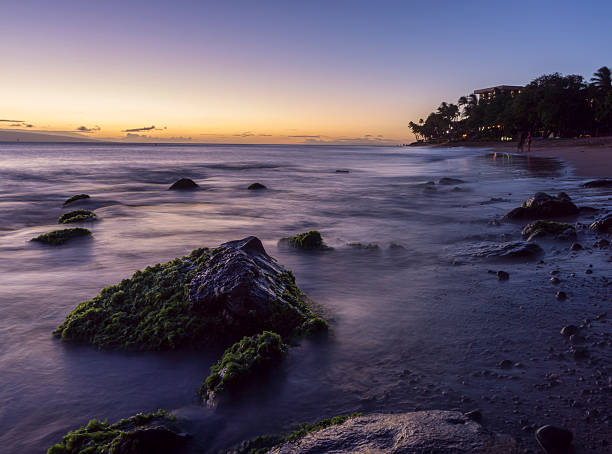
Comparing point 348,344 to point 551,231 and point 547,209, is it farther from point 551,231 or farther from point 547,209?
point 547,209

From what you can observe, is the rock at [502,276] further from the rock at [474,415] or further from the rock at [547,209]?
the rock at [547,209]

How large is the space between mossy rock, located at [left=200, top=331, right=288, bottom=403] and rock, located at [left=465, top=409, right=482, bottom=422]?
4.84 feet

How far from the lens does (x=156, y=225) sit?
32.0ft

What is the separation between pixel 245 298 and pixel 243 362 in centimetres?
72

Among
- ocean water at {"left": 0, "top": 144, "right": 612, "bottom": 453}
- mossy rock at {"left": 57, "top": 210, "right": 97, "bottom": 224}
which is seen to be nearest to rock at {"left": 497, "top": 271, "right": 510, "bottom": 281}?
ocean water at {"left": 0, "top": 144, "right": 612, "bottom": 453}

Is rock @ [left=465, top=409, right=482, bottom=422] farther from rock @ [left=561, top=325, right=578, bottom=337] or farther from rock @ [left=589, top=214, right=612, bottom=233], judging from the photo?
rock @ [left=589, top=214, right=612, bottom=233]

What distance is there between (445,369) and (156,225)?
8.29m

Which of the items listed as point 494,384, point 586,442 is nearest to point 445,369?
point 494,384

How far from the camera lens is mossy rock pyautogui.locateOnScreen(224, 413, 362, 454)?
7.84 ft

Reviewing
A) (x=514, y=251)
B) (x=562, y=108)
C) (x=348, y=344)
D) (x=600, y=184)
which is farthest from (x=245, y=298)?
(x=562, y=108)

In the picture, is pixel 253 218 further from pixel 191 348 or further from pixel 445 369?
pixel 445 369

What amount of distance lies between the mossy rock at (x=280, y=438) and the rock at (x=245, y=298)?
1228 millimetres

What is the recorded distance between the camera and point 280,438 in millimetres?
2447

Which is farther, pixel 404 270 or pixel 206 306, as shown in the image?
pixel 404 270
